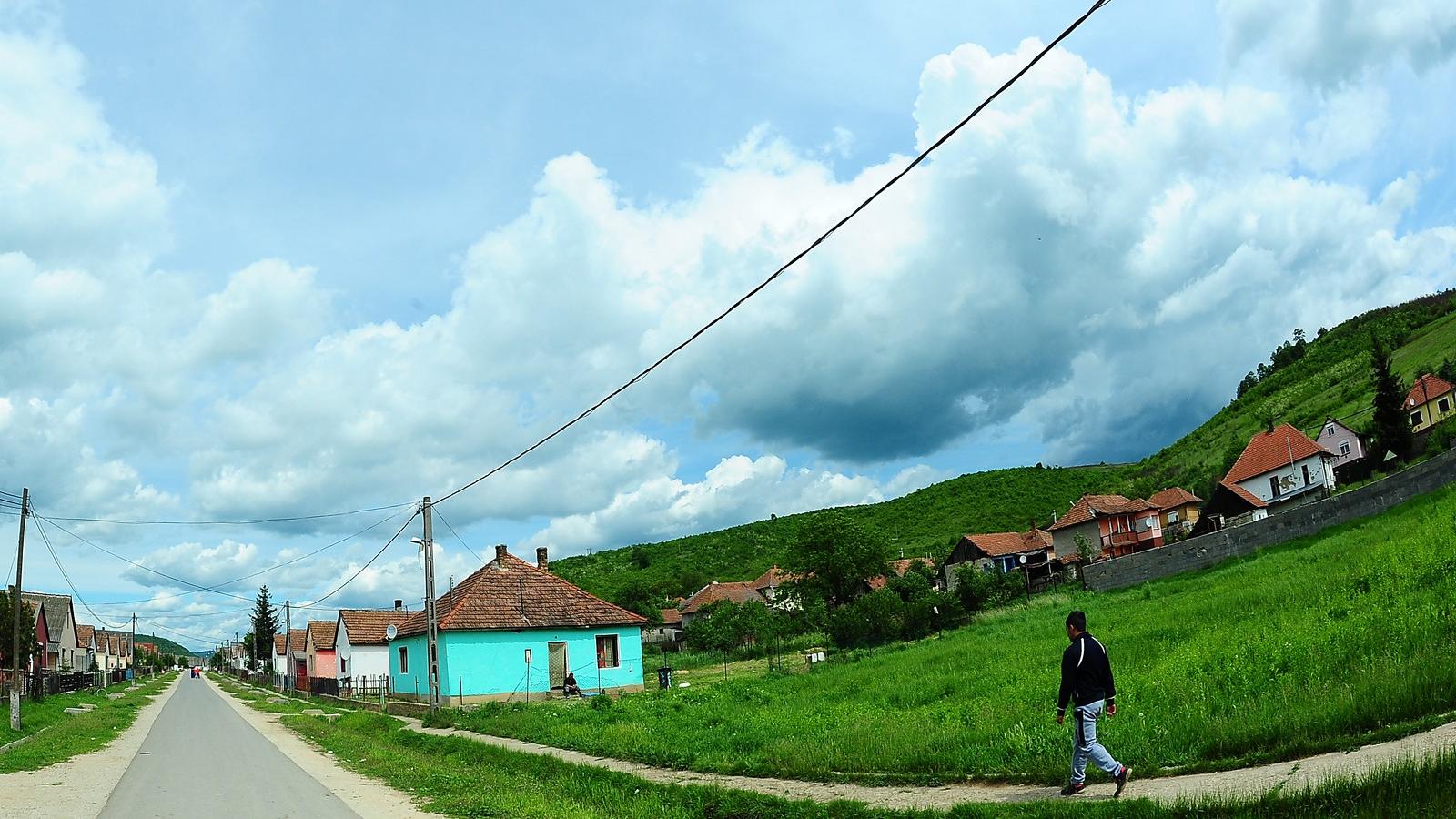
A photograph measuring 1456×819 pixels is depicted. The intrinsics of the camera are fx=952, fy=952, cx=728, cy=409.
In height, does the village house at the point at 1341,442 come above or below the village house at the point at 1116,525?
above

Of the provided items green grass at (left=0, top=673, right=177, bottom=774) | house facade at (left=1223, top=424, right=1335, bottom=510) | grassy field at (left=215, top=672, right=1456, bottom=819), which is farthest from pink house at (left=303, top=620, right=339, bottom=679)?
house facade at (left=1223, top=424, right=1335, bottom=510)

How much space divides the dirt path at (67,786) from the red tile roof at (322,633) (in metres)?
44.1

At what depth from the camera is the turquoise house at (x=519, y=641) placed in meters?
33.1

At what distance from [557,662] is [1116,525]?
138 feet

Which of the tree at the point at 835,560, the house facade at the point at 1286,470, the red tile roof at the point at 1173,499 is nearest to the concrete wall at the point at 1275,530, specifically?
the tree at the point at 835,560

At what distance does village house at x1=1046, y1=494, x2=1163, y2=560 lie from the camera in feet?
204

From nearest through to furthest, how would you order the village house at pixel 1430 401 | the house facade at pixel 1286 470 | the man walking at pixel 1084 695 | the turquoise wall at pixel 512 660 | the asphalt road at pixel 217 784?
the man walking at pixel 1084 695 < the asphalt road at pixel 217 784 < the turquoise wall at pixel 512 660 < the house facade at pixel 1286 470 < the village house at pixel 1430 401

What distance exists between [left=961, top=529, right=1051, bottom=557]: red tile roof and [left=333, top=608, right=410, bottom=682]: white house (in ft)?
139

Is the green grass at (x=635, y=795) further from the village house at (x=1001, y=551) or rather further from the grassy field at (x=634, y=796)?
the village house at (x=1001, y=551)

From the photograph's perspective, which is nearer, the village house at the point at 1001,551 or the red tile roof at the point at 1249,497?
the red tile roof at the point at 1249,497

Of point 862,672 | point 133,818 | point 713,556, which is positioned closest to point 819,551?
point 862,672

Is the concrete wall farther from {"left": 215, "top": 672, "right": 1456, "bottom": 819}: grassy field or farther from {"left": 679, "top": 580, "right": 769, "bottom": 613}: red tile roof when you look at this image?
{"left": 679, "top": 580, "right": 769, "bottom": 613}: red tile roof

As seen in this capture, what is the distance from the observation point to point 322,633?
66.1 m

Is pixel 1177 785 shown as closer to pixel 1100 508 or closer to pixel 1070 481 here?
pixel 1100 508
